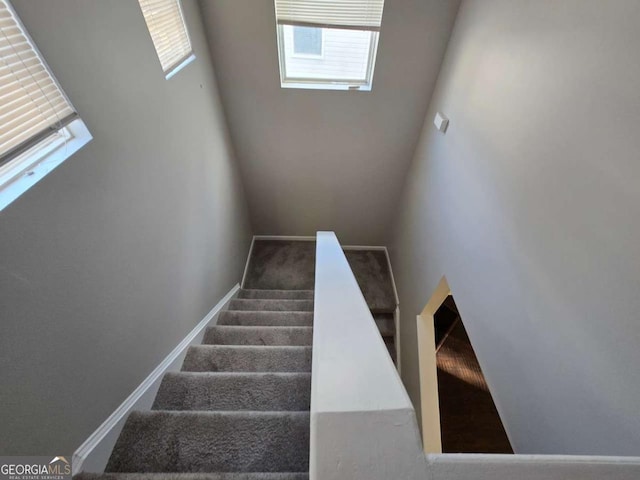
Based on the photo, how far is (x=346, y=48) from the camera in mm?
2400

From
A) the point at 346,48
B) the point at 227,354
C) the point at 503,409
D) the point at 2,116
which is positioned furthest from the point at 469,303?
the point at 346,48

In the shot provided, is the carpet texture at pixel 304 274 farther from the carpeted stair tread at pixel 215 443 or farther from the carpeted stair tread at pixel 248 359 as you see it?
the carpeted stair tread at pixel 215 443

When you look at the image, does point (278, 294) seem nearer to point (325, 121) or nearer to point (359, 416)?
point (325, 121)

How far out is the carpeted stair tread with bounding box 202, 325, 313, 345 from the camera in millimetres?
1938

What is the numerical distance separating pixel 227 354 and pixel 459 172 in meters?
1.85

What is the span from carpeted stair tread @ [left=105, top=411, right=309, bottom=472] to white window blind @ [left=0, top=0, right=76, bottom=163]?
3.52ft

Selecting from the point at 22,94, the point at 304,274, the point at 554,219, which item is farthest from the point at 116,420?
the point at 304,274

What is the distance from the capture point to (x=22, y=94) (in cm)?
80

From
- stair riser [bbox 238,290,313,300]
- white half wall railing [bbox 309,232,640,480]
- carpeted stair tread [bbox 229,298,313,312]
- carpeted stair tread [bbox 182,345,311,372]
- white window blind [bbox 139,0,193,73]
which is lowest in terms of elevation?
white half wall railing [bbox 309,232,640,480]

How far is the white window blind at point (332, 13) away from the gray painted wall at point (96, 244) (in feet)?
2.33

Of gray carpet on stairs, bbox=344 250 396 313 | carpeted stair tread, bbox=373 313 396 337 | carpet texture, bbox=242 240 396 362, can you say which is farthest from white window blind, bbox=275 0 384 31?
carpeted stair tread, bbox=373 313 396 337

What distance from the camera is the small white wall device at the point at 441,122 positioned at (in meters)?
2.15

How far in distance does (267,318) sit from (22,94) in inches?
75.3

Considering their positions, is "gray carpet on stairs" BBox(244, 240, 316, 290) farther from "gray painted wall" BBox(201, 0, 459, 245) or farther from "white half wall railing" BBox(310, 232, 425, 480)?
"white half wall railing" BBox(310, 232, 425, 480)
